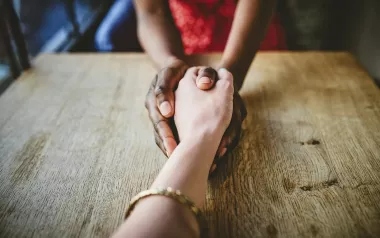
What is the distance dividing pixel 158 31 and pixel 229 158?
0.52 meters

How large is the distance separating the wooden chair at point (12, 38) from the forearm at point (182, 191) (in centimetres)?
68

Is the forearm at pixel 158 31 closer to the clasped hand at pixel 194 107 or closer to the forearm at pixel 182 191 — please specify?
the clasped hand at pixel 194 107

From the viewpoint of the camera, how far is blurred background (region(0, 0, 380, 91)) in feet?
4.54

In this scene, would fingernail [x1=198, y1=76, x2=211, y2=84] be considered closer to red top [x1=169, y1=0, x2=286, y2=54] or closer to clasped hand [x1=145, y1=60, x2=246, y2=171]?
clasped hand [x1=145, y1=60, x2=246, y2=171]

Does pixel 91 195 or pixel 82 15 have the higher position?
pixel 91 195

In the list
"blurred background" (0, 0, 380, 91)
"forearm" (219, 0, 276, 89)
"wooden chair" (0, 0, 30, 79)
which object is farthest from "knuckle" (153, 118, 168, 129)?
"blurred background" (0, 0, 380, 91)

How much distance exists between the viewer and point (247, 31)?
35.0 inches

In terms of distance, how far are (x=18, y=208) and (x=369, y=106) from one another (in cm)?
79

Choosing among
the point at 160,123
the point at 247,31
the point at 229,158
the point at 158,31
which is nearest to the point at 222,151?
the point at 229,158

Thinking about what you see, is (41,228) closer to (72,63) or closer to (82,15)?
(72,63)

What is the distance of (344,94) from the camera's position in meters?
0.84

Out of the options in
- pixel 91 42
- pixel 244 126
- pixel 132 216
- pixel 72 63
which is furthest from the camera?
pixel 91 42

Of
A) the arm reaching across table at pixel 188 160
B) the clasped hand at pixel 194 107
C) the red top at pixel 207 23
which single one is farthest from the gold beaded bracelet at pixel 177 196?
the red top at pixel 207 23

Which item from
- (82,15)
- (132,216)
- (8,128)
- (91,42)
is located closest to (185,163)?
(132,216)
